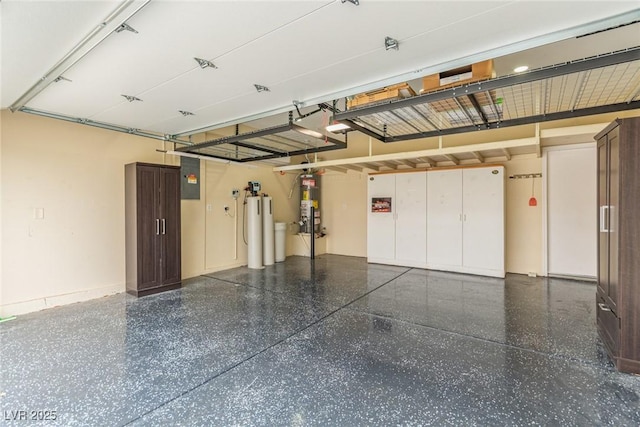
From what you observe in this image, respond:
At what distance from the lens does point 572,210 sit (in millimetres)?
5199

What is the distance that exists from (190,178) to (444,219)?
4.97m

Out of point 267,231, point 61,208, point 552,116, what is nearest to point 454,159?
point 552,116

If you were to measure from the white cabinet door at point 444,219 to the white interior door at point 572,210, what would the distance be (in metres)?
→ 1.52

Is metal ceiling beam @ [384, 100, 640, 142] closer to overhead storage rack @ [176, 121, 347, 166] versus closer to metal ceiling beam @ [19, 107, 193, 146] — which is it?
overhead storage rack @ [176, 121, 347, 166]

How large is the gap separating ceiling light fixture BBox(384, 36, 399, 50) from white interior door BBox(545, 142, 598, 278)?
482cm

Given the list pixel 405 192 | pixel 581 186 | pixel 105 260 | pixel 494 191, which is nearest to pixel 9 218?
pixel 105 260

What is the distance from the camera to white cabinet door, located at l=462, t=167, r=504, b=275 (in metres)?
5.33

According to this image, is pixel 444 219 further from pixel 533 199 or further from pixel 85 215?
pixel 85 215

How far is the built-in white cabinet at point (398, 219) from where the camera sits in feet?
20.2

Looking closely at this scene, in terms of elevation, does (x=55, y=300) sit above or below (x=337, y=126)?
below

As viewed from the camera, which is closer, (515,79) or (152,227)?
(515,79)

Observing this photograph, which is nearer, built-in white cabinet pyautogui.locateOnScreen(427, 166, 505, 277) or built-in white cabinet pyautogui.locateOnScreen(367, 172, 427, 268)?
built-in white cabinet pyautogui.locateOnScreen(427, 166, 505, 277)

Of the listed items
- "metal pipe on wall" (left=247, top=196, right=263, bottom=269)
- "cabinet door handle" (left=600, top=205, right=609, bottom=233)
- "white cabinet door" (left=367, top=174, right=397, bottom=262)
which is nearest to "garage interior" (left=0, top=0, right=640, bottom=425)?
"metal pipe on wall" (left=247, top=196, right=263, bottom=269)

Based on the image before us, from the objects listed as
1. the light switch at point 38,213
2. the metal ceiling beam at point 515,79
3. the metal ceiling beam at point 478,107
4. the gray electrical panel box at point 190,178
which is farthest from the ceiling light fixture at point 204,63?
the gray electrical panel box at point 190,178
